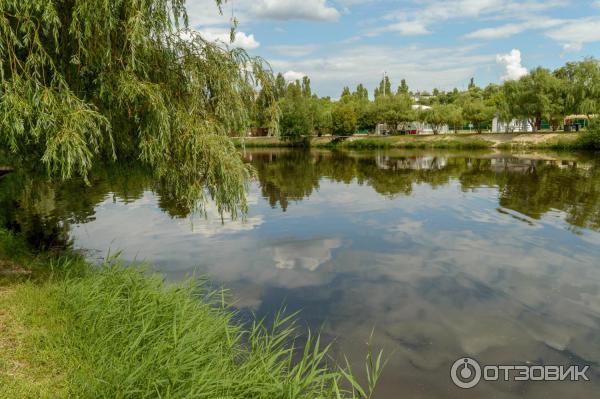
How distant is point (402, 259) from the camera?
16.2 meters

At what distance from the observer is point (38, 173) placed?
1199cm

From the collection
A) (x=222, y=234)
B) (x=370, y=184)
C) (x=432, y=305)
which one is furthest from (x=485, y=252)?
(x=370, y=184)

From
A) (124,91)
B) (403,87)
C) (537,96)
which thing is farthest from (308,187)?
(403,87)

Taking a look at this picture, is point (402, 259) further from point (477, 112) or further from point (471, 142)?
point (477, 112)

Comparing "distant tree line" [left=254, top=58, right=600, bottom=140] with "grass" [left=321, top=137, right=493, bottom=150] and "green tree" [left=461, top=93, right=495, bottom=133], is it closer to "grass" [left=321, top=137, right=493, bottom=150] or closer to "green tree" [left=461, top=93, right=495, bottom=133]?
"green tree" [left=461, top=93, right=495, bottom=133]

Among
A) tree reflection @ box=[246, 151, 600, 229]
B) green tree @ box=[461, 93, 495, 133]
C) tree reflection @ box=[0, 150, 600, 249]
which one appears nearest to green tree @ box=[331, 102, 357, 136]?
green tree @ box=[461, 93, 495, 133]

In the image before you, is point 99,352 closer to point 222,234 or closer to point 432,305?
point 432,305

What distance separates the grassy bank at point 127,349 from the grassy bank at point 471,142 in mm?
49043

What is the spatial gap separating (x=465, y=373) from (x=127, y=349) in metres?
6.72

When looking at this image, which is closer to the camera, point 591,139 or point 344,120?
point 591,139

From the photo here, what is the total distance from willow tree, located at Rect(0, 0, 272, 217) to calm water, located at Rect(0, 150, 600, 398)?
2101 mm

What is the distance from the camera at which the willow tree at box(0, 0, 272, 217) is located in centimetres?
869

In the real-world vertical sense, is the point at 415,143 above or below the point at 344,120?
below

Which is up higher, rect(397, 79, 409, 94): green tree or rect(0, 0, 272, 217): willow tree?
rect(397, 79, 409, 94): green tree
